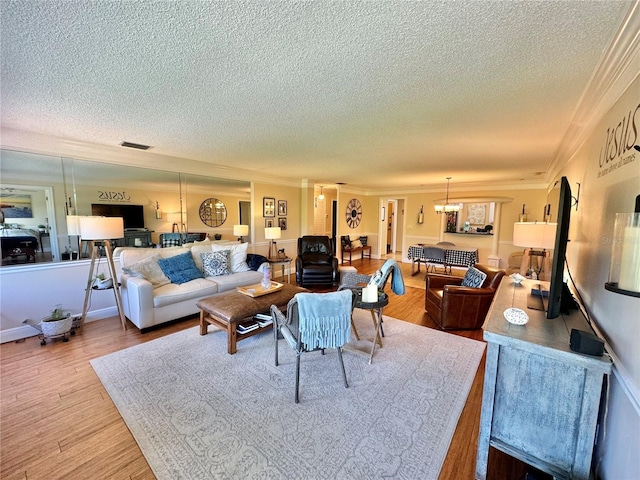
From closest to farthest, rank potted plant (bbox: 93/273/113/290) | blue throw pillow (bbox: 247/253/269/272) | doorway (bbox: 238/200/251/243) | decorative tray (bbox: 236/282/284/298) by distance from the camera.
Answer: decorative tray (bbox: 236/282/284/298)
potted plant (bbox: 93/273/113/290)
blue throw pillow (bbox: 247/253/269/272)
doorway (bbox: 238/200/251/243)

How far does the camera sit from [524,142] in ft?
10.5

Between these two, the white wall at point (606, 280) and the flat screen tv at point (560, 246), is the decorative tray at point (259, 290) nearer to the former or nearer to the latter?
the flat screen tv at point (560, 246)

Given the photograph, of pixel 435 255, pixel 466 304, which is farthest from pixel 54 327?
pixel 435 255

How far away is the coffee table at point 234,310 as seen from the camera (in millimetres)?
2791

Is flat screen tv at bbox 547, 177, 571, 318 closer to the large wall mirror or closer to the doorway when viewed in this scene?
the large wall mirror

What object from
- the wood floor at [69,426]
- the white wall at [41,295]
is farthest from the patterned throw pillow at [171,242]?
the wood floor at [69,426]

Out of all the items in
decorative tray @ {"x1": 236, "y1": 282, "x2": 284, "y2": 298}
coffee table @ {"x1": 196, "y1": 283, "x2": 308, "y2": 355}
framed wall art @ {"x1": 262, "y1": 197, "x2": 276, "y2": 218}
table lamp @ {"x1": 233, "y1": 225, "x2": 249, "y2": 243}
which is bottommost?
coffee table @ {"x1": 196, "y1": 283, "x2": 308, "y2": 355}

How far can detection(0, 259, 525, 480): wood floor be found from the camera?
1574 millimetres

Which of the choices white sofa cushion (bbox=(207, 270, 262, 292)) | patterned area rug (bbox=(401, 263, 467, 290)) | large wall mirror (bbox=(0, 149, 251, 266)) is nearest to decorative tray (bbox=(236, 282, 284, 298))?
white sofa cushion (bbox=(207, 270, 262, 292))

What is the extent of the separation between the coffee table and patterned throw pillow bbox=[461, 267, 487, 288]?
8.10 feet

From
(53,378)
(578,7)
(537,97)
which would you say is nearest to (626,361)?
(578,7)

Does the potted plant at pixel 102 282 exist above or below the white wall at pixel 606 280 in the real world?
below

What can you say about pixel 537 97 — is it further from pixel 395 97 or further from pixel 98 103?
pixel 98 103

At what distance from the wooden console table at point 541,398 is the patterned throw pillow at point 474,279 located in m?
2.03
